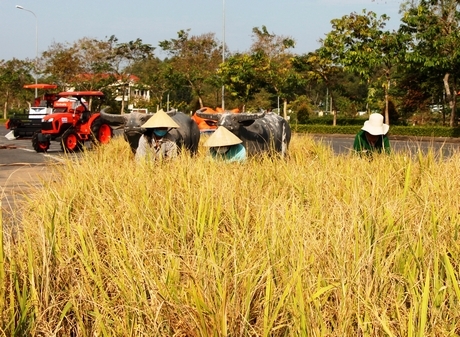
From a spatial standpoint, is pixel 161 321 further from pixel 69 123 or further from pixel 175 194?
pixel 69 123

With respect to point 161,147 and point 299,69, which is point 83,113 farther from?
point 299,69

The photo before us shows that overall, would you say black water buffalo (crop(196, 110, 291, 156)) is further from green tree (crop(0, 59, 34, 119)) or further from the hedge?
green tree (crop(0, 59, 34, 119))

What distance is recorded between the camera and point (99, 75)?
51906mm

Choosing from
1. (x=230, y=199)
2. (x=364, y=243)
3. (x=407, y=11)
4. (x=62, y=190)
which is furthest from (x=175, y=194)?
(x=407, y=11)

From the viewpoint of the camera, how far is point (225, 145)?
28.4 feet

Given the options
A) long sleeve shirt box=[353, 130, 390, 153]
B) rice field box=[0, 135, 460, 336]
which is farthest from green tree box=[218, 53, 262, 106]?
rice field box=[0, 135, 460, 336]

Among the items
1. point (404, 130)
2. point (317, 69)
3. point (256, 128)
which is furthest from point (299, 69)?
point (256, 128)

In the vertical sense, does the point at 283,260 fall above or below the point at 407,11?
below

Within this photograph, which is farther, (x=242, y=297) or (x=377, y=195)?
(x=377, y=195)

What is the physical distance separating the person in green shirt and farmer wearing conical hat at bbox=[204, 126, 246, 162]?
1.43 metres

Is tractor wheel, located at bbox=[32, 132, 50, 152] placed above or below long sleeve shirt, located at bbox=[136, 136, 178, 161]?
below

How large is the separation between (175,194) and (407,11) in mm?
27521

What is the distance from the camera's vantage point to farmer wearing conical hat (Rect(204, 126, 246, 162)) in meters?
8.56

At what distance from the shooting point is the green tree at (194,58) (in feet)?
162
